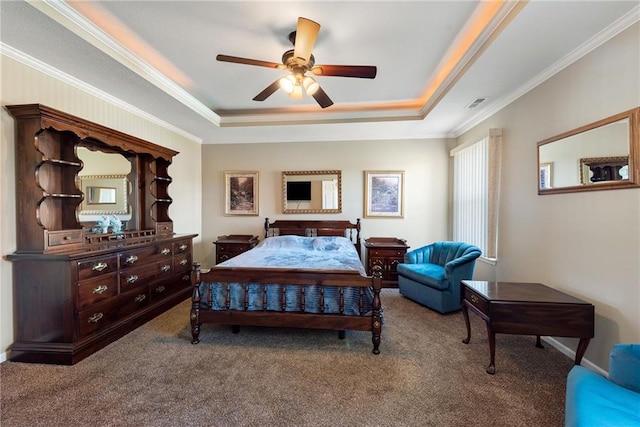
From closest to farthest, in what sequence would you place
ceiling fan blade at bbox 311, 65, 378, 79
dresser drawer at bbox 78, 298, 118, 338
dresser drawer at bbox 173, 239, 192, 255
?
ceiling fan blade at bbox 311, 65, 378, 79 → dresser drawer at bbox 78, 298, 118, 338 → dresser drawer at bbox 173, 239, 192, 255

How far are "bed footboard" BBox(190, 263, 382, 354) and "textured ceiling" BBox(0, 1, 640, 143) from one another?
2.21 meters

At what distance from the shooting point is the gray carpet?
1.73 metres

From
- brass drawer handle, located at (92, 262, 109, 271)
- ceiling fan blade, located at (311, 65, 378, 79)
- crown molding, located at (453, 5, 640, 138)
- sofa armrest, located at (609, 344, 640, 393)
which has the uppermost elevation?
crown molding, located at (453, 5, 640, 138)

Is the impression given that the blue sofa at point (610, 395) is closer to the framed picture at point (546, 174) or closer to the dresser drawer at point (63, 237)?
the framed picture at point (546, 174)

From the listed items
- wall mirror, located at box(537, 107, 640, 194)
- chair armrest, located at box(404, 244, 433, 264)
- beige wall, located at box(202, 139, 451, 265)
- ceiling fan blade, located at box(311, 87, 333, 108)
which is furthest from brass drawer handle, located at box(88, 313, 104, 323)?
wall mirror, located at box(537, 107, 640, 194)

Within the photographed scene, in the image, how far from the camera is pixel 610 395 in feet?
4.35

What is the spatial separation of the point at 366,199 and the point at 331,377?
3.36 meters

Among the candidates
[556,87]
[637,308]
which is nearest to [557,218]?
[637,308]

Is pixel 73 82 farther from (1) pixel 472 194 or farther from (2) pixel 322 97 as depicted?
(1) pixel 472 194

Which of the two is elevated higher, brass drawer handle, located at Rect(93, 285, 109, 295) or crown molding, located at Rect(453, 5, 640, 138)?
crown molding, located at Rect(453, 5, 640, 138)

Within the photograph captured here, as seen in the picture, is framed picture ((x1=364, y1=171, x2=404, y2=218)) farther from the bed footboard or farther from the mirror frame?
the mirror frame

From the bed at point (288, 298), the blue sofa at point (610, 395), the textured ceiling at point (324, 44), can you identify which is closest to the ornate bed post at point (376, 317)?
the bed at point (288, 298)

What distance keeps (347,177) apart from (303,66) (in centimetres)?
286

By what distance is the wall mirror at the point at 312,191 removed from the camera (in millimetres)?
5031
